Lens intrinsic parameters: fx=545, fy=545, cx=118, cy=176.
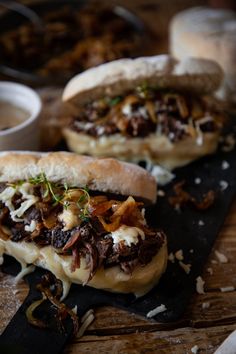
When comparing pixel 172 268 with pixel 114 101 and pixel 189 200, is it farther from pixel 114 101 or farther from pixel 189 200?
pixel 114 101

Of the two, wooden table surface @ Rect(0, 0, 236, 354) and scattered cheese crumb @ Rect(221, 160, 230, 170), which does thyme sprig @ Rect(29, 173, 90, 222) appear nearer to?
wooden table surface @ Rect(0, 0, 236, 354)

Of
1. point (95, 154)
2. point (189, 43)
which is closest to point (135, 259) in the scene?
point (95, 154)

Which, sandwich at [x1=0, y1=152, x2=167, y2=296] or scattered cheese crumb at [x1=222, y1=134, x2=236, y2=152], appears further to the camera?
scattered cheese crumb at [x1=222, y1=134, x2=236, y2=152]

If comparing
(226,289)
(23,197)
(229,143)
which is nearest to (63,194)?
(23,197)

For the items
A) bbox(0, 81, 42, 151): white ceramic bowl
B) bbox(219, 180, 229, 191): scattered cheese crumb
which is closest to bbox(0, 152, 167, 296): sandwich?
bbox(0, 81, 42, 151): white ceramic bowl

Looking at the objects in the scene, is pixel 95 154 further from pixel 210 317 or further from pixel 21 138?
pixel 210 317

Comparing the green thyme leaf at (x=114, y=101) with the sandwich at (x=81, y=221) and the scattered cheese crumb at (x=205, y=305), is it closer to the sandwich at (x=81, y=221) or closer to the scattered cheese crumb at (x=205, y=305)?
the sandwich at (x=81, y=221)
